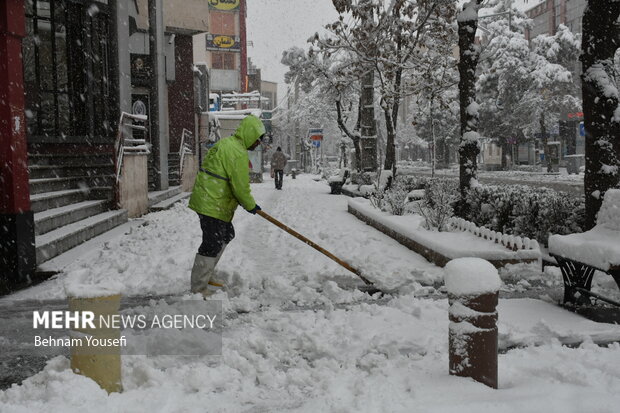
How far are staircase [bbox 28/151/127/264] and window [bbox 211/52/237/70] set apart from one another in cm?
4727

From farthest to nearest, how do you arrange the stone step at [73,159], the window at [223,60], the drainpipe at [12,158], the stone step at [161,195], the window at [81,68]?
the window at [223,60]
the stone step at [161,195]
the window at [81,68]
the stone step at [73,159]
the drainpipe at [12,158]

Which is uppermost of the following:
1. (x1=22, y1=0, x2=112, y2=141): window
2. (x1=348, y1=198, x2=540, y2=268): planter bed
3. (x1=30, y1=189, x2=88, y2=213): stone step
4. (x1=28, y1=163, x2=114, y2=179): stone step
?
(x1=22, y1=0, x2=112, y2=141): window

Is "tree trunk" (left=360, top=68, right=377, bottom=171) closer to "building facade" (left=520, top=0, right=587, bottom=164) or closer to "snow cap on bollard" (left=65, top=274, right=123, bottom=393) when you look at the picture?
"snow cap on bollard" (left=65, top=274, right=123, bottom=393)

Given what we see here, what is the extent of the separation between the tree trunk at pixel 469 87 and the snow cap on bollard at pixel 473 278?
270 inches

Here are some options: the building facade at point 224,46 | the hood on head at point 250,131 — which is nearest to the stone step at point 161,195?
the hood on head at point 250,131

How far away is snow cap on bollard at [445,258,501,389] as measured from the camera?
334 cm

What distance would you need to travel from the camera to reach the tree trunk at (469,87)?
980 cm

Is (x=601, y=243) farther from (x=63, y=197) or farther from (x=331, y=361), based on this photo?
(x=63, y=197)

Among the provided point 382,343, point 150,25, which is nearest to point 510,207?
point 382,343

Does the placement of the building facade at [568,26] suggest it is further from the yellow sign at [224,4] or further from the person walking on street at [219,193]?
the person walking on street at [219,193]

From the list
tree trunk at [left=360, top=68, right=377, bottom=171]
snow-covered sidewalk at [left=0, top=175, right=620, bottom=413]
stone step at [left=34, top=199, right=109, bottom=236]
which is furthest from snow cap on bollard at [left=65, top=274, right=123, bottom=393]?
tree trunk at [left=360, top=68, right=377, bottom=171]

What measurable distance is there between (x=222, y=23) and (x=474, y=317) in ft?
180

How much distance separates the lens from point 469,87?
9.91 m
